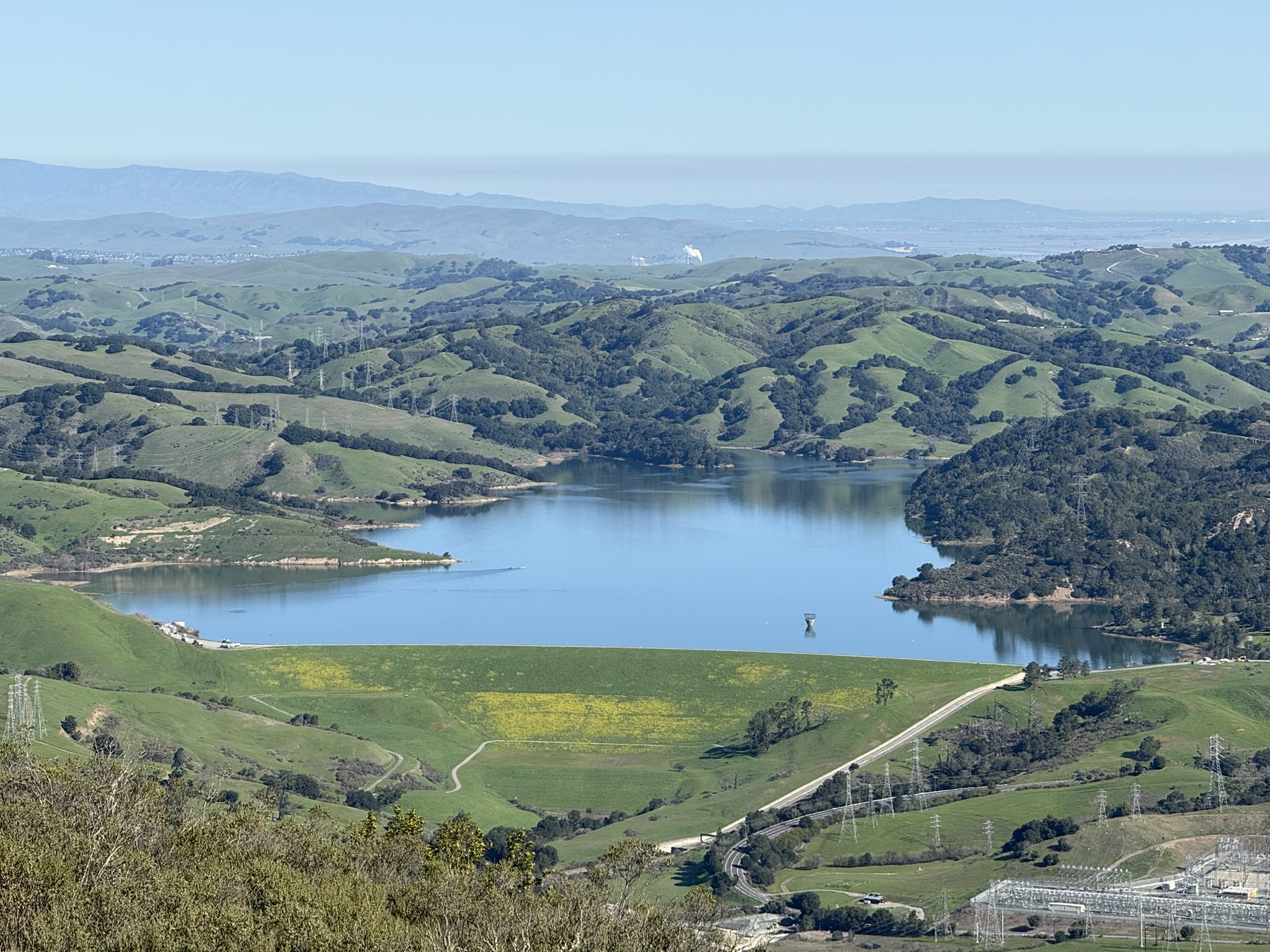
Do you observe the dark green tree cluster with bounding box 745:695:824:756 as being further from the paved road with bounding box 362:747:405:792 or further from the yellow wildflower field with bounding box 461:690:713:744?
the paved road with bounding box 362:747:405:792

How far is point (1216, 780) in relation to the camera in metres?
99.2

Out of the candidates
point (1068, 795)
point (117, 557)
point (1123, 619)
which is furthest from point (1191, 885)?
point (117, 557)

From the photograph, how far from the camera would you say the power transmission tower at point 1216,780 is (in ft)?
312

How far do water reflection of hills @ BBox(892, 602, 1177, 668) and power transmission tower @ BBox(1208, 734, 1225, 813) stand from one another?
36372 mm

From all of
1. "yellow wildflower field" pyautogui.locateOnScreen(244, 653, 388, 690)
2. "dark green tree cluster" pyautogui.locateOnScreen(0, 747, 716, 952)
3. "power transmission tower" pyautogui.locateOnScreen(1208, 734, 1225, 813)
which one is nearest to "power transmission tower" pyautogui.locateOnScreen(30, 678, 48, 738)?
"yellow wildflower field" pyautogui.locateOnScreen(244, 653, 388, 690)

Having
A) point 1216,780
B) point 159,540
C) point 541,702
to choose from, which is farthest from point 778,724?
point 159,540

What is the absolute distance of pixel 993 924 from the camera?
7988cm

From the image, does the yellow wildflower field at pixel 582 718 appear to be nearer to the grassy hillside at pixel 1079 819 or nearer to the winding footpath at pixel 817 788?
the winding footpath at pixel 817 788

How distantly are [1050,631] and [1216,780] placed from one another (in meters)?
60.2

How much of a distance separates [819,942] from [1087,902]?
492 inches

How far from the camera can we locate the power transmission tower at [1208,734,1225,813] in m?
95.1

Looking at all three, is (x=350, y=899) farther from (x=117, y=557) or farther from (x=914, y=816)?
(x=117, y=557)

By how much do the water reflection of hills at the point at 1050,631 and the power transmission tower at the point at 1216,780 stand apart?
36372 millimetres

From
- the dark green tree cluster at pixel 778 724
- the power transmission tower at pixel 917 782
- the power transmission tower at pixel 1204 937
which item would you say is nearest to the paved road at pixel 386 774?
the dark green tree cluster at pixel 778 724
